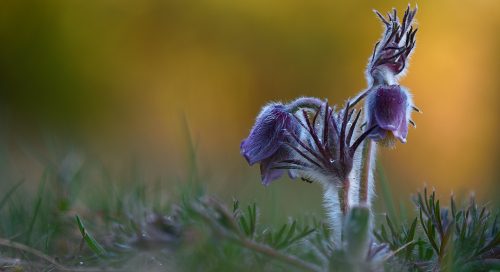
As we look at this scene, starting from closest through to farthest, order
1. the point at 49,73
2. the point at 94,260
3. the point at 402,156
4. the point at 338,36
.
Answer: the point at 94,260 → the point at 402,156 → the point at 49,73 → the point at 338,36

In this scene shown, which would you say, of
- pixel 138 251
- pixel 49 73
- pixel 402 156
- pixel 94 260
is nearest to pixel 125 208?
pixel 94 260

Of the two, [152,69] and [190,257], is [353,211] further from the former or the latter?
[152,69]

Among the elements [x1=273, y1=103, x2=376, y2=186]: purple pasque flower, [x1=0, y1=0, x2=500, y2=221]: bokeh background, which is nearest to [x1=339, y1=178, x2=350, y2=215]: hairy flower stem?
[x1=273, y1=103, x2=376, y2=186]: purple pasque flower

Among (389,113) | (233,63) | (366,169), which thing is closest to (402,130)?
(389,113)

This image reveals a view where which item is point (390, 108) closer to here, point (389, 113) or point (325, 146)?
point (389, 113)

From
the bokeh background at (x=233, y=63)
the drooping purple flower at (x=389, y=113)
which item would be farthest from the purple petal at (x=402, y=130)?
the bokeh background at (x=233, y=63)
